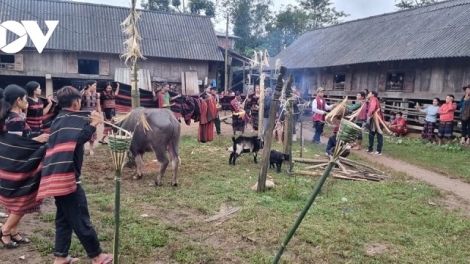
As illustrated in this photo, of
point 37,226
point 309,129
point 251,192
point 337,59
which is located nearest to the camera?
point 37,226

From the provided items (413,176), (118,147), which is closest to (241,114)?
(413,176)

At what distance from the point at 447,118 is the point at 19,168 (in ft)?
42.8

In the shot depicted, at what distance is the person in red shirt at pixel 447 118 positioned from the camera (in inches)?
509

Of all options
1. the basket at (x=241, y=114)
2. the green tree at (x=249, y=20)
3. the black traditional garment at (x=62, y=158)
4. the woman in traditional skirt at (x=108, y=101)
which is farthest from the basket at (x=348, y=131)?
the green tree at (x=249, y=20)

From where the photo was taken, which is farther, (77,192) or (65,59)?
(65,59)

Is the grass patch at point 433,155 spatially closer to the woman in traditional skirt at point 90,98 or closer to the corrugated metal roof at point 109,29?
the woman in traditional skirt at point 90,98

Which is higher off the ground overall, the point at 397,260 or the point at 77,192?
the point at 77,192

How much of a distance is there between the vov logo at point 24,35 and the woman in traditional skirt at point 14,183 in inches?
652

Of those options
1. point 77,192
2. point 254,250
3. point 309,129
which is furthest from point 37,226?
point 309,129

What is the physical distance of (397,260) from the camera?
4270 mm

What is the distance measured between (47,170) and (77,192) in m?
0.34

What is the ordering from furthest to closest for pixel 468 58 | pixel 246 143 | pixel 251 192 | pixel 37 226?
pixel 468 58 → pixel 246 143 → pixel 251 192 → pixel 37 226

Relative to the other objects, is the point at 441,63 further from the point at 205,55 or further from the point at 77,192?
the point at 77,192

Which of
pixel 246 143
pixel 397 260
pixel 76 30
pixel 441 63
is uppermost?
pixel 76 30
